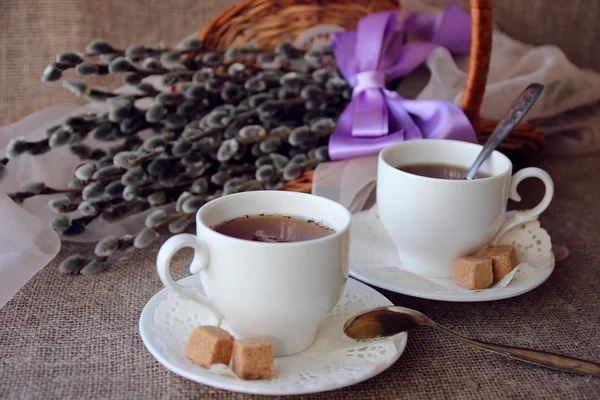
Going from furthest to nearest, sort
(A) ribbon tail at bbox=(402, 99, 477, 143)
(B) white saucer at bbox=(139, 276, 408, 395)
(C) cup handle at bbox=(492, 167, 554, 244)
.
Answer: (A) ribbon tail at bbox=(402, 99, 477, 143) < (C) cup handle at bbox=(492, 167, 554, 244) < (B) white saucer at bbox=(139, 276, 408, 395)

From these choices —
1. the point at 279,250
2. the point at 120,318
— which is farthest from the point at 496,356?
the point at 120,318

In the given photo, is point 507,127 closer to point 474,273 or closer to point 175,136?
point 474,273

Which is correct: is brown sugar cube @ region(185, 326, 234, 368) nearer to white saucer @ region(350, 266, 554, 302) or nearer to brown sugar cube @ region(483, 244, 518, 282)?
white saucer @ region(350, 266, 554, 302)

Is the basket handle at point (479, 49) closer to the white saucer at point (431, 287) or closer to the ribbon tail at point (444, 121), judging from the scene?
the ribbon tail at point (444, 121)

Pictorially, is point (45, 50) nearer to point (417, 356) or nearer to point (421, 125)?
point (421, 125)

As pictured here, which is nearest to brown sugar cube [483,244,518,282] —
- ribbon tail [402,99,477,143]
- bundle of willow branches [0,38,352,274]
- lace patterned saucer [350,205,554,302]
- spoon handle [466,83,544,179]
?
lace patterned saucer [350,205,554,302]

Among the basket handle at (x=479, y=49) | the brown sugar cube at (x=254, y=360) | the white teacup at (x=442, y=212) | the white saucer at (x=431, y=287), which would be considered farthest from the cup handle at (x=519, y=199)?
the brown sugar cube at (x=254, y=360)

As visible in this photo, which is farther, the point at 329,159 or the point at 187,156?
the point at 329,159
